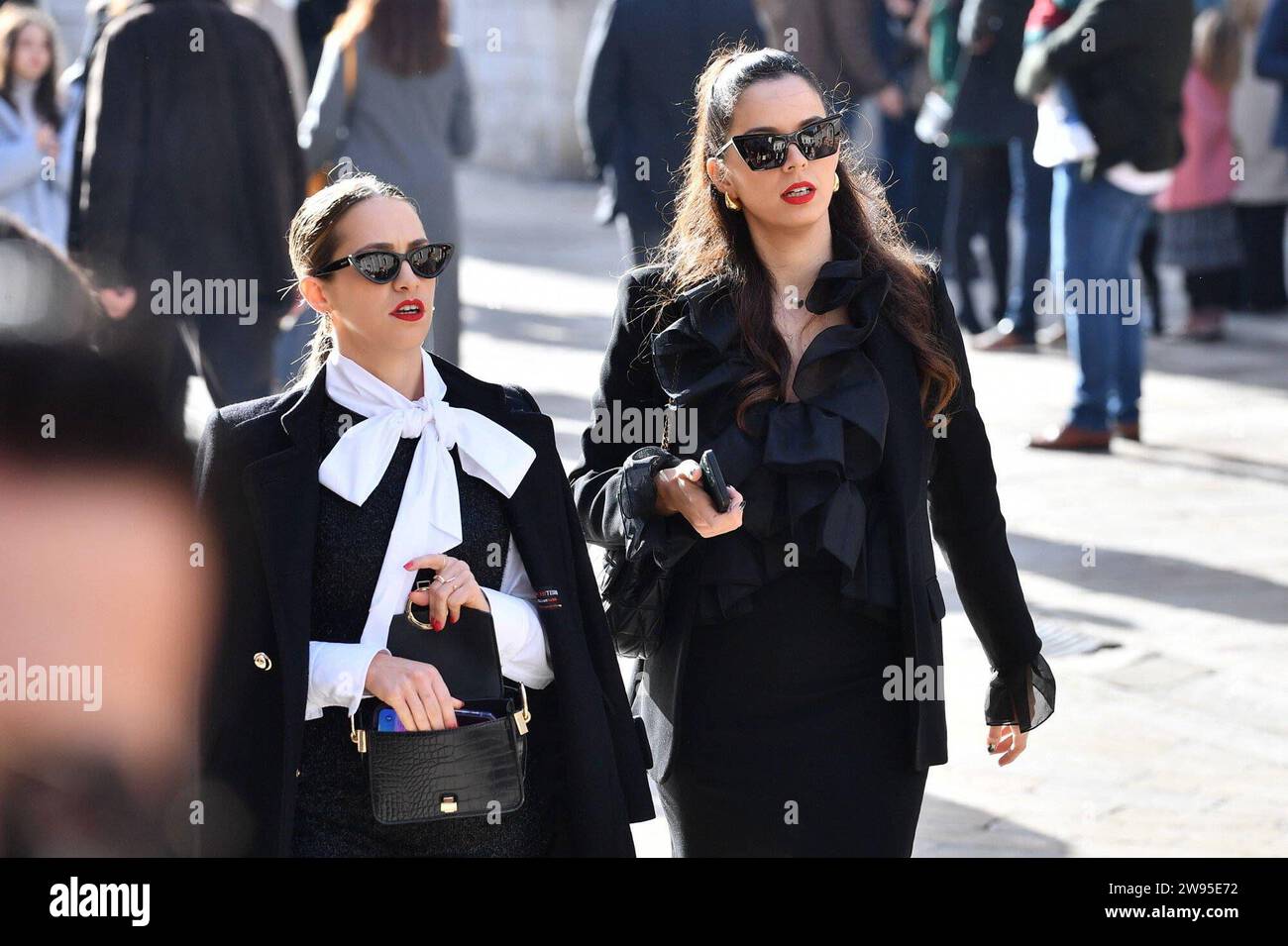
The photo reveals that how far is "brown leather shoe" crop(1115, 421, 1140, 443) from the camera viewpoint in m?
9.01

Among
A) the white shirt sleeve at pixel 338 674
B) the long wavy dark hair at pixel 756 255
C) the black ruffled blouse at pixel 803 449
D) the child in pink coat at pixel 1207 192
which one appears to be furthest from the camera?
the child in pink coat at pixel 1207 192

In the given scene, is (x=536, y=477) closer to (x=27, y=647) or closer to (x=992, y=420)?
(x=27, y=647)

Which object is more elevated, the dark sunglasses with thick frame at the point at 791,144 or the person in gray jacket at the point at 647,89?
the person in gray jacket at the point at 647,89

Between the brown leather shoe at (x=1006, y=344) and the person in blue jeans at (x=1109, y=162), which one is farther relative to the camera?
the brown leather shoe at (x=1006, y=344)

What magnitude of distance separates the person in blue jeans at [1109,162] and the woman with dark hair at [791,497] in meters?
5.27

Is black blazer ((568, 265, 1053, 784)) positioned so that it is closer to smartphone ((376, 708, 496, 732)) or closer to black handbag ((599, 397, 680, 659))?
black handbag ((599, 397, 680, 659))

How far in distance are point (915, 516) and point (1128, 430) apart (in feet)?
19.1

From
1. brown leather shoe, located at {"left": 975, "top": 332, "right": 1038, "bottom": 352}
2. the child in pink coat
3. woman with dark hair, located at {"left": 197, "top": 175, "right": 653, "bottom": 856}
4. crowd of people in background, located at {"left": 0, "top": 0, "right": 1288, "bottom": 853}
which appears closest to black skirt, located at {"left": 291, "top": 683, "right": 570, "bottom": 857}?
woman with dark hair, located at {"left": 197, "top": 175, "right": 653, "bottom": 856}

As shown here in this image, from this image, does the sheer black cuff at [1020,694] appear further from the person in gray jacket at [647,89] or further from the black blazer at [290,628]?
the person in gray jacket at [647,89]

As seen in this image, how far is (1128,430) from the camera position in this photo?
29.6ft

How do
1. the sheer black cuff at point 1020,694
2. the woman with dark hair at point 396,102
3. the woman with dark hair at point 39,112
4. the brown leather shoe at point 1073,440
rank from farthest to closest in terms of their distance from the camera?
the woman with dark hair at point 39,112 → the brown leather shoe at point 1073,440 → the woman with dark hair at point 396,102 → the sheer black cuff at point 1020,694

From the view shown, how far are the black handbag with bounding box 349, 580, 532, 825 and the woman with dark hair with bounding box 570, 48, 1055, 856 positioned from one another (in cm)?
45

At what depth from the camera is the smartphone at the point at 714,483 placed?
3229 millimetres

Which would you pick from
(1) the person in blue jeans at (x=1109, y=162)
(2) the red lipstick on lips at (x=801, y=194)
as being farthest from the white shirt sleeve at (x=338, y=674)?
(1) the person in blue jeans at (x=1109, y=162)
